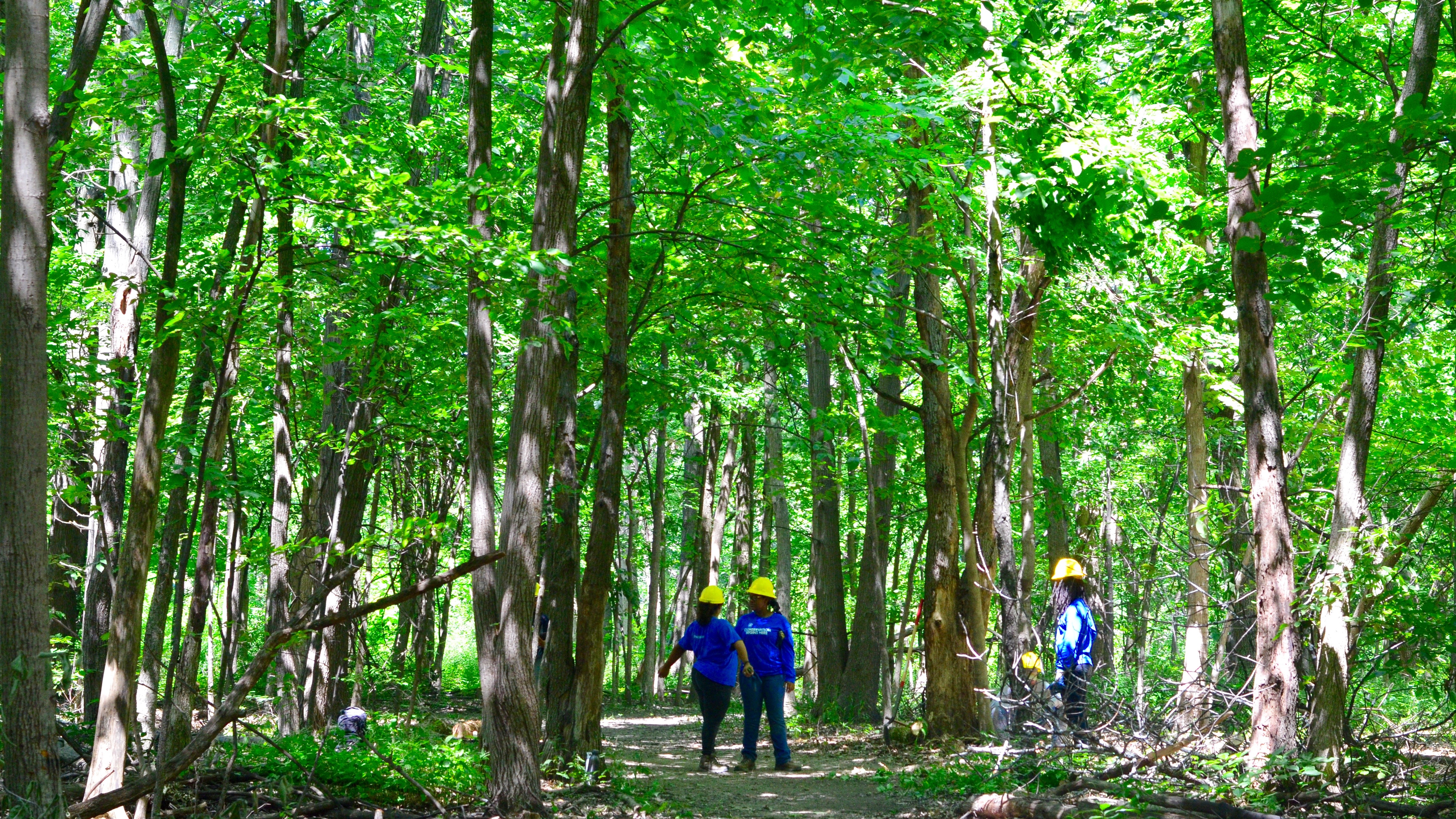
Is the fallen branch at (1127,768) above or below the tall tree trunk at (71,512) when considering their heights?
below

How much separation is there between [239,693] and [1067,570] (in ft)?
24.4

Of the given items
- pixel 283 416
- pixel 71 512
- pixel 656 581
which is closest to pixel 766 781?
pixel 283 416

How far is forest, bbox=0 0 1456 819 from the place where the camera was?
Result: 5.86m

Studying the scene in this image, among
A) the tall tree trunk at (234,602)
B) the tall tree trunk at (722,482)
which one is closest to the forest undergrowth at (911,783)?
the tall tree trunk at (234,602)

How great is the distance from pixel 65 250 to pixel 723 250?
319 inches

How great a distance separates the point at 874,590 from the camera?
45.6 ft

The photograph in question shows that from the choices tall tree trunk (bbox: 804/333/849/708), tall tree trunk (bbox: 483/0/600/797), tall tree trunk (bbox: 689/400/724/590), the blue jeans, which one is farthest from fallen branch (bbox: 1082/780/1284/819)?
tall tree trunk (bbox: 689/400/724/590)

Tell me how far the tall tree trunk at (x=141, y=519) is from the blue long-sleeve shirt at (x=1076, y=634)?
763cm

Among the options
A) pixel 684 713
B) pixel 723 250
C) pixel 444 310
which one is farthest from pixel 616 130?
pixel 684 713

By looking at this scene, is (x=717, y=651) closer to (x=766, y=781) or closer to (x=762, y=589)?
(x=762, y=589)

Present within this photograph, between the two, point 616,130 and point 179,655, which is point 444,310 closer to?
point 616,130

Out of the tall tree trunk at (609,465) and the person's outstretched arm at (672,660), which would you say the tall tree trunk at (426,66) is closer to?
the tall tree trunk at (609,465)

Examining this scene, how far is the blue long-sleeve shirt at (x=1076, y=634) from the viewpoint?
9750mm

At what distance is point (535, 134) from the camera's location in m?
12.2
